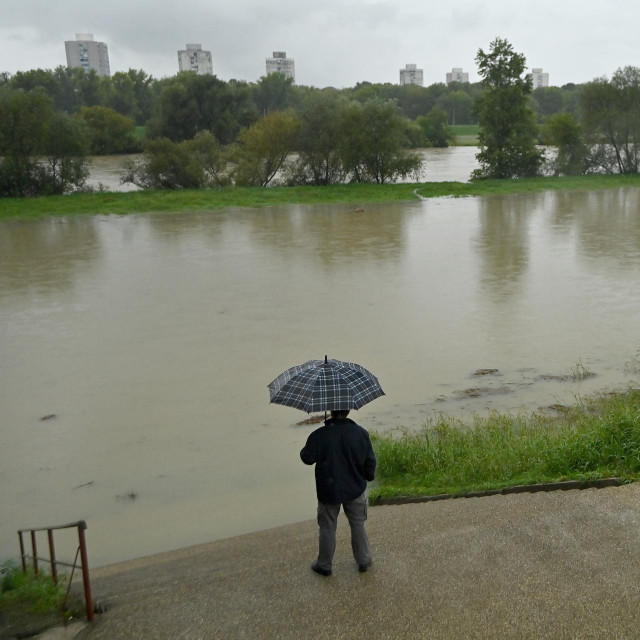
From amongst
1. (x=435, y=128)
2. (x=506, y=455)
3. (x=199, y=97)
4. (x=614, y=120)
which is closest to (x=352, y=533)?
(x=506, y=455)

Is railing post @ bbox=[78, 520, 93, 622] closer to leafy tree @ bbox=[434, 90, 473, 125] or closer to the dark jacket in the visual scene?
the dark jacket

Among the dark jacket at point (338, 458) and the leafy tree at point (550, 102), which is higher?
the leafy tree at point (550, 102)

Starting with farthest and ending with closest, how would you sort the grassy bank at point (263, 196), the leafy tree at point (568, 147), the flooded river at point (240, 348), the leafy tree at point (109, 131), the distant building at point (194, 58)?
the distant building at point (194, 58) < the leafy tree at point (109, 131) < the leafy tree at point (568, 147) < the grassy bank at point (263, 196) < the flooded river at point (240, 348)

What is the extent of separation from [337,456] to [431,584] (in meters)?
0.98

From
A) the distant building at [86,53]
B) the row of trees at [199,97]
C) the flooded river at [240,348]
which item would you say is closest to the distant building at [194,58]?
the distant building at [86,53]

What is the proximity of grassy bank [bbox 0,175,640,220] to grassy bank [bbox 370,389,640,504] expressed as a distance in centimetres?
2933

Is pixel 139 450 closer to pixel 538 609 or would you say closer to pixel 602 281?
pixel 538 609

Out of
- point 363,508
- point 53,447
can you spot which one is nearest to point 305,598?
point 363,508

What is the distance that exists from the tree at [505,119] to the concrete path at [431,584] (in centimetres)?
4167

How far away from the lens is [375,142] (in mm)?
43469

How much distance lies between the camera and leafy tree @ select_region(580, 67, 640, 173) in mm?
43281

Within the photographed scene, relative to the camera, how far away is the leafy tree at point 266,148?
43406 millimetres

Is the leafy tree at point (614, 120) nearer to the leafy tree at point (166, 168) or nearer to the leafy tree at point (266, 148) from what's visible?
the leafy tree at point (266, 148)

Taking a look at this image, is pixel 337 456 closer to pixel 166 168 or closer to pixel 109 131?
pixel 166 168
